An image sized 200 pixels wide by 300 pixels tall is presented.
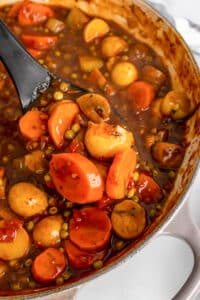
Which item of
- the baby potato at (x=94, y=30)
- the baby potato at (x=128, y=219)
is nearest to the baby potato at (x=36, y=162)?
the baby potato at (x=128, y=219)

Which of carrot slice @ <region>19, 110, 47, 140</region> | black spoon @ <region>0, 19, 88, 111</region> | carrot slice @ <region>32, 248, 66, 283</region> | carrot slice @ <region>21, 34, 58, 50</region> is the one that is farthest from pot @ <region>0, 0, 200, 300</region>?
carrot slice @ <region>19, 110, 47, 140</region>

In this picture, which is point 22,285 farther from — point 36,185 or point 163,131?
point 163,131

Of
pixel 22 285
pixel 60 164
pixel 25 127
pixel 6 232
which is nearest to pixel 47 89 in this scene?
pixel 25 127

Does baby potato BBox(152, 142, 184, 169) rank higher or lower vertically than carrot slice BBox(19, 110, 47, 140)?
higher

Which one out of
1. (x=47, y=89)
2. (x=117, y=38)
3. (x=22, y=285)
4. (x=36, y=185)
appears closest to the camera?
(x=22, y=285)

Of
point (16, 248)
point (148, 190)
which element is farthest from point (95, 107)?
point (16, 248)

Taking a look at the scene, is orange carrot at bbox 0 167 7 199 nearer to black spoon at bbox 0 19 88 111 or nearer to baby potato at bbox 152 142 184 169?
black spoon at bbox 0 19 88 111

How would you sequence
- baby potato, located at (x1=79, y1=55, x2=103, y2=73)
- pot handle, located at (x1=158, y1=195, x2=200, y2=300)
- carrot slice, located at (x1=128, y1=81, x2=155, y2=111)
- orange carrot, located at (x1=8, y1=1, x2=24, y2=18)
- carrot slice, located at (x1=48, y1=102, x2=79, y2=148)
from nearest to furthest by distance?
pot handle, located at (x1=158, y1=195, x2=200, y2=300) < carrot slice, located at (x1=48, y1=102, x2=79, y2=148) < carrot slice, located at (x1=128, y1=81, x2=155, y2=111) < baby potato, located at (x1=79, y1=55, x2=103, y2=73) < orange carrot, located at (x1=8, y1=1, x2=24, y2=18)
